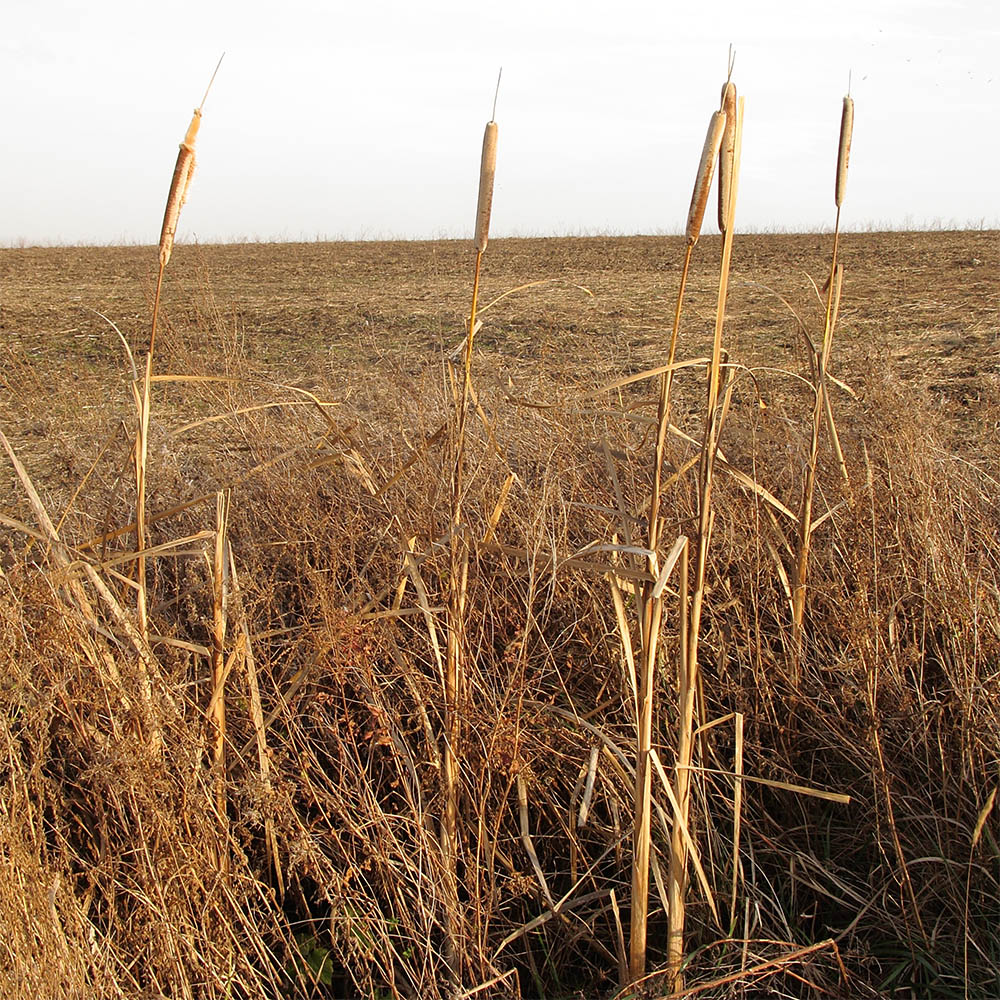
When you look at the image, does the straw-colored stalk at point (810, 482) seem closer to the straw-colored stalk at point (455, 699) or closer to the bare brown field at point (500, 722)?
the bare brown field at point (500, 722)

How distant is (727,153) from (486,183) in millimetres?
348

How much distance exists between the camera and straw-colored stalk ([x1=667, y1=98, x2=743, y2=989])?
1.32 metres

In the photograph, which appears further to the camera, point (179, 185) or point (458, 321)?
point (458, 321)

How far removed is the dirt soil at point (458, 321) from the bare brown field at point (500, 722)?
0.90ft

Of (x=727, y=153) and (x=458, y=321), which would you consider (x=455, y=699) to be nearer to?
(x=727, y=153)

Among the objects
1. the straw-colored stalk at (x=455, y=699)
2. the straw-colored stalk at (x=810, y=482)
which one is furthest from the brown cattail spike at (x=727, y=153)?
the straw-colored stalk at (x=810, y=482)

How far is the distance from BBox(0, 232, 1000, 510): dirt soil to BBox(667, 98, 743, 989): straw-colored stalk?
0.98 ft

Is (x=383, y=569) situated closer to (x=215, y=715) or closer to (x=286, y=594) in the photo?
(x=286, y=594)

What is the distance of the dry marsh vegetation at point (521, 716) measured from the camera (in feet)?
5.02

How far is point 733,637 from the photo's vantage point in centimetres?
218

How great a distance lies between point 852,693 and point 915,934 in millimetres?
483

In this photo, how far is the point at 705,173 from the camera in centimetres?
126

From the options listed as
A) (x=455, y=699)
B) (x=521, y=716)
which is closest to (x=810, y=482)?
Result: (x=521, y=716)

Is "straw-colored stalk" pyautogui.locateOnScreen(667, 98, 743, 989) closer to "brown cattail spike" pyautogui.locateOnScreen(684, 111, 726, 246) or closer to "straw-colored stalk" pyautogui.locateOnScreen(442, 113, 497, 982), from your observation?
"brown cattail spike" pyautogui.locateOnScreen(684, 111, 726, 246)
